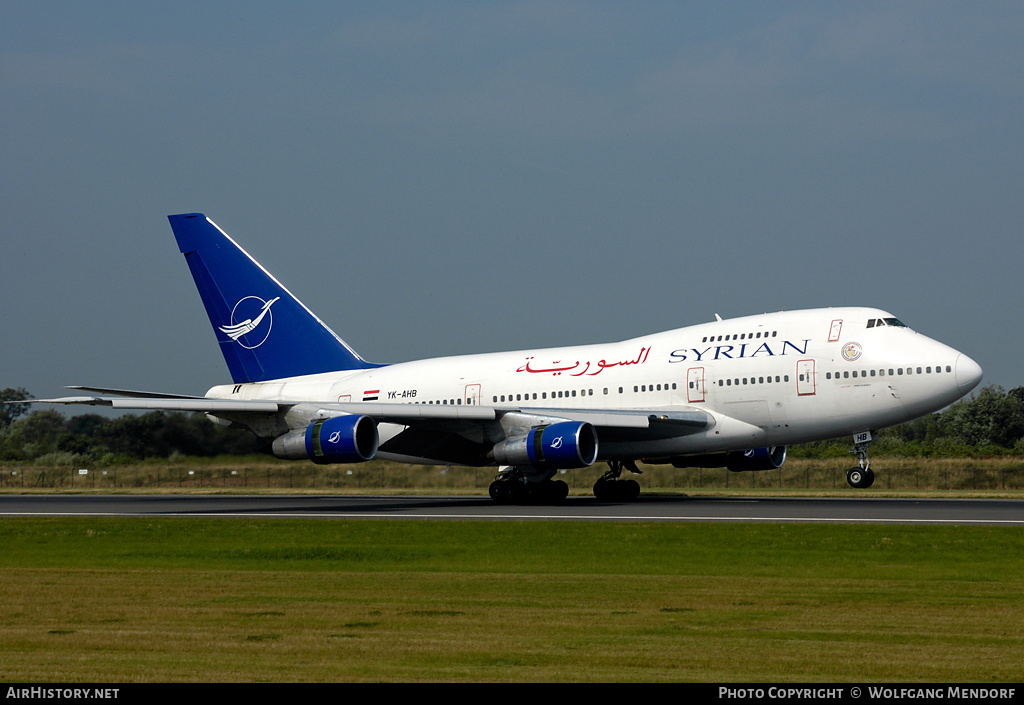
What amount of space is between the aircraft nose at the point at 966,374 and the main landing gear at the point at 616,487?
1003 centimetres

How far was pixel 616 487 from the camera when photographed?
3600cm

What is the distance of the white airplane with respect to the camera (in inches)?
1224

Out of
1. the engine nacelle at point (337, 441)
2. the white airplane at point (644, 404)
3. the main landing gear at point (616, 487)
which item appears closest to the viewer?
the engine nacelle at point (337, 441)

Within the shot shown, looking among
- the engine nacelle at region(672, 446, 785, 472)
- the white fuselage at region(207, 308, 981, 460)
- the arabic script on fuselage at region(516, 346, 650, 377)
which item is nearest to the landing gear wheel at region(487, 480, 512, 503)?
the white fuselage at region(207, 308, 981, 460)

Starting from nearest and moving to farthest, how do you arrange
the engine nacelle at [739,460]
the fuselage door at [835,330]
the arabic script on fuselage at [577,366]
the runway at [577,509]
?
the runway at [577,509], the fuselage door at [835,330], the arabic script on fuselage at [577,366], the engine nacelle at [739,460]

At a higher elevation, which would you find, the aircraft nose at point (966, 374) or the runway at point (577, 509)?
the aircraft nose at point (966, 374)

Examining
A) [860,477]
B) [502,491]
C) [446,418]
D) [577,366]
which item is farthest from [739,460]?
[446,418]

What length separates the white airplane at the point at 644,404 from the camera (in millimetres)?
31078

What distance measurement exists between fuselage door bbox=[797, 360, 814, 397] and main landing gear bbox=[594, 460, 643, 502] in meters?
6.25

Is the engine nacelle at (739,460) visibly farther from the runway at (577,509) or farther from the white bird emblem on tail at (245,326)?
the white bird emblem on tail at (245,326)

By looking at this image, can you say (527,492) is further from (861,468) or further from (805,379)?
(861,468)

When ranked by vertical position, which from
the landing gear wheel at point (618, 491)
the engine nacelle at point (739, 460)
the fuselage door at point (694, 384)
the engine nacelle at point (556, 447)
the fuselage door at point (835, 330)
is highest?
the fuselage door at point (835, 330)

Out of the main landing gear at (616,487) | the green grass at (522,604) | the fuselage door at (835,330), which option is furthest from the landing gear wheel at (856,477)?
the green grass at (522,604)
